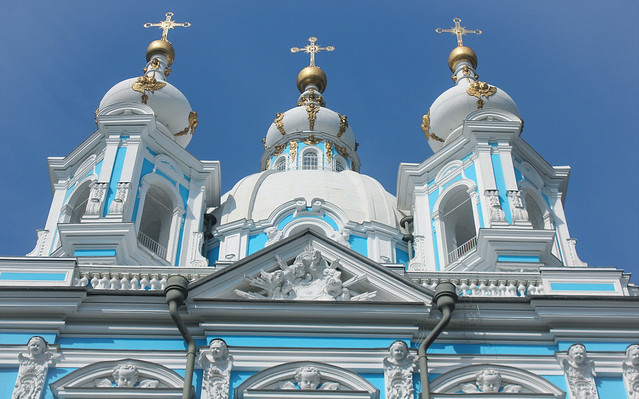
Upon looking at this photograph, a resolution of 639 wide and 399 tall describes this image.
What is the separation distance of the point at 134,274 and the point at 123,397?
2.55 m

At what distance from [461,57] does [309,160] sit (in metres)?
5.54

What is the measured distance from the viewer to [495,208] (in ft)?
66.7

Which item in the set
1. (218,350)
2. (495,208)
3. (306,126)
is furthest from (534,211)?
(218,350)

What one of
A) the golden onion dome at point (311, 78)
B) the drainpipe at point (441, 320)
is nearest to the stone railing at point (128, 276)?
the drainpipe at point (441, 320)

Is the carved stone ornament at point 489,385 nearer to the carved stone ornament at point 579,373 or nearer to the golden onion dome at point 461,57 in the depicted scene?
the carved stone ornament at point 579,373

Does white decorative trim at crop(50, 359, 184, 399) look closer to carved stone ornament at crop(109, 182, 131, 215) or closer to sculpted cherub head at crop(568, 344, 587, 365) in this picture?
sculpted cherub head at crop(568, 344, 587, 365)

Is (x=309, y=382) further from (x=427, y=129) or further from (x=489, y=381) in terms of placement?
(x=427, y=129)

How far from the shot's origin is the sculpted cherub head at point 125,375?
13297 mm

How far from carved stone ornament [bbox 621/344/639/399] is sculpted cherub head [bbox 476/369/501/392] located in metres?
A: 1.72

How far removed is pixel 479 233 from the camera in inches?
773

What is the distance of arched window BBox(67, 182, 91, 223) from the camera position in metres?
22.2

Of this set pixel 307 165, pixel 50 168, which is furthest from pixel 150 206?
pixel 307 165

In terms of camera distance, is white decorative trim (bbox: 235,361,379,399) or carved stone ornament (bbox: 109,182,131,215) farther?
carved stone ornament (bbox: 109,182,131,215)

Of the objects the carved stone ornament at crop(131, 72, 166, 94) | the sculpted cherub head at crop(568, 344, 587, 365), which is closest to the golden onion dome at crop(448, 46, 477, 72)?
the carved stone ornament at crop(131, 72, 166, 94)
